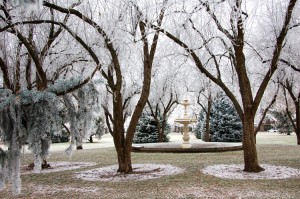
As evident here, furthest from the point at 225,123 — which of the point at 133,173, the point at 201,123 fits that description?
the point at 133,173

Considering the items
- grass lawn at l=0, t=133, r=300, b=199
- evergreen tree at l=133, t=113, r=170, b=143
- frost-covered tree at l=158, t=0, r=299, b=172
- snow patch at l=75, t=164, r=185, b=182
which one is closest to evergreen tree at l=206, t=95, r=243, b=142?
evergreen tree at l=133, t=113, r=170, b=143

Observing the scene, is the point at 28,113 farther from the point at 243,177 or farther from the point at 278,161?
the point at 278,161

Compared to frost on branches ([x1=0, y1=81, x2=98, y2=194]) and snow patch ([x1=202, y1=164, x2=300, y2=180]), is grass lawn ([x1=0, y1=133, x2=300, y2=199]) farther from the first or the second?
frost on branches ([x1=0, y1=81, x2=98, y2=194])

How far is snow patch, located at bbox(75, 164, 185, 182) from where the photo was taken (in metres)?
9.61

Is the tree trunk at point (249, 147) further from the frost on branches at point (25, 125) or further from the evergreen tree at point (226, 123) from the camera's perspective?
the evergreen tree at point (226, 123)

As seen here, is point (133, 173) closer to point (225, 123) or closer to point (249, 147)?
point (249, 147)

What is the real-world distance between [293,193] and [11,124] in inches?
211

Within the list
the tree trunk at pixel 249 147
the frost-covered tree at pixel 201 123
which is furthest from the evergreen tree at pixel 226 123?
the tree trunk at pixel 249 147

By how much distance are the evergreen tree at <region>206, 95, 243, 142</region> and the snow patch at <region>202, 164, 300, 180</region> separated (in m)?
14.1

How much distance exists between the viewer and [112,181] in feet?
30.1

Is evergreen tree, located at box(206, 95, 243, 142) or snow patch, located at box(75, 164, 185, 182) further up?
evergreen tree, located at box(206, 95, 243, 142)

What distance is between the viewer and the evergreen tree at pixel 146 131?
26234 millimetres

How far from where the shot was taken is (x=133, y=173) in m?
10.4

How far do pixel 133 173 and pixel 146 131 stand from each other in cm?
1609
